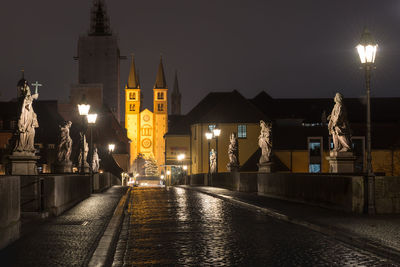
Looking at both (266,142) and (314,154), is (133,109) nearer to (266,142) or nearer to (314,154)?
(314,154)

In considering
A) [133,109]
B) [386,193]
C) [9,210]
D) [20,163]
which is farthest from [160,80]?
[9,210]

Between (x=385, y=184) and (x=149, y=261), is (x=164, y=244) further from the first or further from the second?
(x=385, y=184)

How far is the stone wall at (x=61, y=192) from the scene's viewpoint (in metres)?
14.7

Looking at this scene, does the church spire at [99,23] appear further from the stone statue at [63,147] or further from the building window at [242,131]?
the stone statue at [63,147]

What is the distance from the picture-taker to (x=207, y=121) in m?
83.9

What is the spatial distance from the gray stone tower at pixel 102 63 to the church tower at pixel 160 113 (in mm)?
34458

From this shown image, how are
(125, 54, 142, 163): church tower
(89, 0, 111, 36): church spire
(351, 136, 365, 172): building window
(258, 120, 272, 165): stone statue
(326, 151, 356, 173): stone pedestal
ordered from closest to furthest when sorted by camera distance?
(326, 151, 356, 173): stone pedestal < (258, 120, 272, 165): stone statue < (351, 136, 365, 172): building window < (89, 0, 111, 36): church spire < (125, 54, 142, 163): church tower

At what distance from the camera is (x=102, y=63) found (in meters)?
→ 124

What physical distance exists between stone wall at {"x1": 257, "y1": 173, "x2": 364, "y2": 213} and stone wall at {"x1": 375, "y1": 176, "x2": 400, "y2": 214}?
0.38 meters

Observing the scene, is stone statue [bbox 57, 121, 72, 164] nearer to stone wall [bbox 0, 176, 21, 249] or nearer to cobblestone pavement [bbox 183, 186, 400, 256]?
cobblestone pavement [bbox 183, 186, 400, 256]

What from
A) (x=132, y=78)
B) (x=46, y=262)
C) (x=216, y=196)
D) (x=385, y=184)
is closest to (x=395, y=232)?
(x=385, y=184)

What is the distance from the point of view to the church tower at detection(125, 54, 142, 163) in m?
160

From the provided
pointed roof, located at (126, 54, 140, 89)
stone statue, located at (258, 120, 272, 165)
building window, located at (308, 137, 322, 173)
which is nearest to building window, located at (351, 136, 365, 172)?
building window, located at (308, 137, 322, 173)

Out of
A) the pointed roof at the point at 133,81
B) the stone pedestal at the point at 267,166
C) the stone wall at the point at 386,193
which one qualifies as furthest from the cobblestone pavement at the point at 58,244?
the pointed roof at the point at 133,81
